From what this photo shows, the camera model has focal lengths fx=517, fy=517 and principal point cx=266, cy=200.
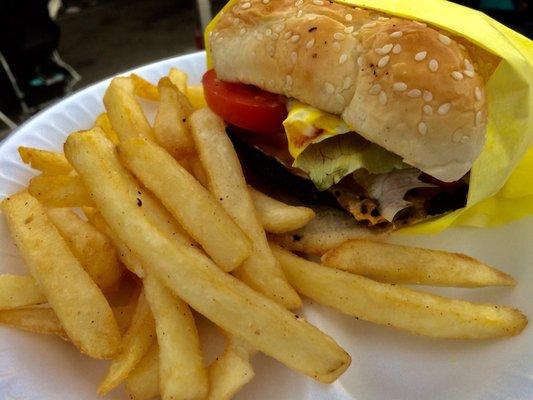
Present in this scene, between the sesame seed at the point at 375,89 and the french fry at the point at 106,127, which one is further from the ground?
the sesame seed at the point at 375,89

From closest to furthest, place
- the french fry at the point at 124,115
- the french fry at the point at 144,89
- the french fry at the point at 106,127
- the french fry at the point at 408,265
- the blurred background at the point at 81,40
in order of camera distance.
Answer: the french fry at the point at 408,265
the french fry at the point at 124,115
the french fry at the point at 106,127
the french fry at the point at 144,89
the blurred background at the point at 81,40

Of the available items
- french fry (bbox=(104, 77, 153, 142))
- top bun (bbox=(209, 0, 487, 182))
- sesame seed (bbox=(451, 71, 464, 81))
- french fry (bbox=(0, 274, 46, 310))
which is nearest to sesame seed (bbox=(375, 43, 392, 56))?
top bun (bbox=(209, 0, 487, 182))

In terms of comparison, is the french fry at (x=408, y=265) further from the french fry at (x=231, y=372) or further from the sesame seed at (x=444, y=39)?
the sesame seed at (x=444, y=39)

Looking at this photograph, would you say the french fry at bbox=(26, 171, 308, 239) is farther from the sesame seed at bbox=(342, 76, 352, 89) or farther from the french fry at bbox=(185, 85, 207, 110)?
the french fry at bbox=(185, 85, 207, 110)

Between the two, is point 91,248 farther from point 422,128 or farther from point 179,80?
point 422,128

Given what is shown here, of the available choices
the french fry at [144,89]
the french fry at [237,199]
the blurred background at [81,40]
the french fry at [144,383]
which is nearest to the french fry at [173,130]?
the french fry at [237,199]

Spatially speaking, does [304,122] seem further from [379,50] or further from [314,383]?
[314,383]
